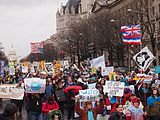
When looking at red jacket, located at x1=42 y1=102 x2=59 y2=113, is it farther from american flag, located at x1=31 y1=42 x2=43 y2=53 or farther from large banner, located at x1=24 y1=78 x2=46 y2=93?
american flag, located at x1=31 y1=42 x2=43 y2=53

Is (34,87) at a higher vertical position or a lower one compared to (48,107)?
higher

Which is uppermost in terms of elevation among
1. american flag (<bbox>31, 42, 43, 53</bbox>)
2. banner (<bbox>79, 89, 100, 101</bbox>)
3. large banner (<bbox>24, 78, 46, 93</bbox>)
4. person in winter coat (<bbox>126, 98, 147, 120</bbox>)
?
american flag (<bbox>31, 42, 43, 53</bbox>)

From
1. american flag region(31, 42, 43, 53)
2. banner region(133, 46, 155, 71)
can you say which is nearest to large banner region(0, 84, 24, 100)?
banner region(133, 46, 155, 71)

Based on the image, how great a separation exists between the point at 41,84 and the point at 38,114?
2.66 feet

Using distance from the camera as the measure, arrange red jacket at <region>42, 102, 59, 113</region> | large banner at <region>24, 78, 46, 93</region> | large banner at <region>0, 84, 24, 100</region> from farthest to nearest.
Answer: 1. large banner at <region>0, 84, 24, 100</region>
2. large banner at <region>24, 78, 46, 93</region>
3. red jacket at <region>42, 102, 59, 113</region>

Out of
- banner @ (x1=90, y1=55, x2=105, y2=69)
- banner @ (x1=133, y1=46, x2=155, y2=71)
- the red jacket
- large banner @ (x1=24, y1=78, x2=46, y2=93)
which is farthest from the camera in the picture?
banner @ (x1=90, y1=55, x2=105, y2=69)

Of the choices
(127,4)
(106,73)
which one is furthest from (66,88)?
(127,4)

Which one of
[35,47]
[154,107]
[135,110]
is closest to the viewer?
[135,110]

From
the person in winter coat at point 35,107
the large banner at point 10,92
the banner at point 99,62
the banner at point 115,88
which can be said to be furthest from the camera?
the banner at point 99,62

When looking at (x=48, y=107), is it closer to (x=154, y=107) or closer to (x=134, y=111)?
(x=134, y=111)

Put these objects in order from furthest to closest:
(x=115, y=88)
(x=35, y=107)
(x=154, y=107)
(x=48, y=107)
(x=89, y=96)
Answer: (x=115, y=88) → (x=35, y=107) → (x=48, y=107) → (x=89, y=96) → (x=154, y=107)

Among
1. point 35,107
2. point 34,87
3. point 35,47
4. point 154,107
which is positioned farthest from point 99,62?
point 35,47

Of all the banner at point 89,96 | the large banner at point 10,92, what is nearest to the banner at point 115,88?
the banner at point 89,96

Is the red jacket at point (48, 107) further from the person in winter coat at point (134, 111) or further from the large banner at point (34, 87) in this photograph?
the person in winter coat at point (134, 111)
